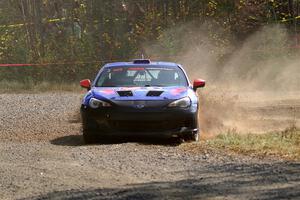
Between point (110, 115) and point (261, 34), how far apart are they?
65.1 ft

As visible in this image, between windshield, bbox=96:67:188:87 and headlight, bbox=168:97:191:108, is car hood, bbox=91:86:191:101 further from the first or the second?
windshield, bbox=96:67:188:87

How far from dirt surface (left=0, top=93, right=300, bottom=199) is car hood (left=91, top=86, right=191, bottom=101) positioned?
0.80m

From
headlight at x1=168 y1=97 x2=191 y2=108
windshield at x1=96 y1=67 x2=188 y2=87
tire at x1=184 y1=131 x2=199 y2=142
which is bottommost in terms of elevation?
tire at x1=184 y1=131 x2=199 y2=142

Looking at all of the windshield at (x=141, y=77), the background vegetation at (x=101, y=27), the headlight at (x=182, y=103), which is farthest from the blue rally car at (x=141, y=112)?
the background vegetation at (x=101, y=27)

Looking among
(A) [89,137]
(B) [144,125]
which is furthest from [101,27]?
(B) [144,125]

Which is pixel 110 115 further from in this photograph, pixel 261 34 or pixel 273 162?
pixel 261 34

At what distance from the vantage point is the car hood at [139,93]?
10938 millimetres

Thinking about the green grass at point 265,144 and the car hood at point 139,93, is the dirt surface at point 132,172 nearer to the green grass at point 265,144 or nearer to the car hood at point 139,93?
the green grass at point 265,144

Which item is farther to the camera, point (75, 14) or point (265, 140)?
point (75, 14)

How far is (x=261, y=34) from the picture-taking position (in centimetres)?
2952

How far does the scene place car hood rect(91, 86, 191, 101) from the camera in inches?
431

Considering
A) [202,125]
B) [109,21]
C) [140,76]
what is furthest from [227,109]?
[109,21]

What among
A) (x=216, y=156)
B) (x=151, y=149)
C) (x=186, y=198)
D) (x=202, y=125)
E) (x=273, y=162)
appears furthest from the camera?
(x=202, y=125)

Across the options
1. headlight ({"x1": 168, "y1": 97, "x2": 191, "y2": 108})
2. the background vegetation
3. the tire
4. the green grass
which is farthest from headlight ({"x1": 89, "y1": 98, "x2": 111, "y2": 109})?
the background vegetation
